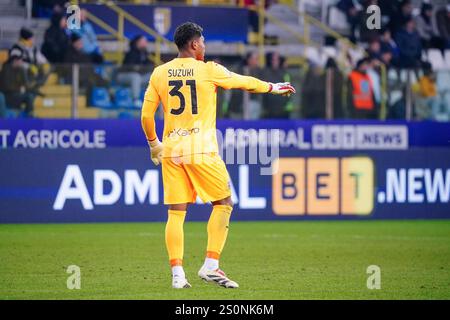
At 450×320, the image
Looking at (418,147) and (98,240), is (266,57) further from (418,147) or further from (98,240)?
(98,240)

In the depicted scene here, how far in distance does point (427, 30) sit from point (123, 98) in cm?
891

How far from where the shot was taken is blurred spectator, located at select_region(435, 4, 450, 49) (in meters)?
24.7

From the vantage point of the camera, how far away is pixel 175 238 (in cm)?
988

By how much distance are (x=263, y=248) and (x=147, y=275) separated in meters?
3.40

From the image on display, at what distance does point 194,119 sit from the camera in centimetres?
993

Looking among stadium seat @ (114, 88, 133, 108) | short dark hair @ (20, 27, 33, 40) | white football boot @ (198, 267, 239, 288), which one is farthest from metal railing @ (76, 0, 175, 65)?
white football boot @ (198, 267, 239, 288)

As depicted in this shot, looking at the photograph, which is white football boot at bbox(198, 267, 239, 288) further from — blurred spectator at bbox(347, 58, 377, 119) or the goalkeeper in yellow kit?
blurred spectator at bbox(347, 58, 377, 119)

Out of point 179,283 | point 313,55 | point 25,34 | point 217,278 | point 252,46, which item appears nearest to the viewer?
point 179,283

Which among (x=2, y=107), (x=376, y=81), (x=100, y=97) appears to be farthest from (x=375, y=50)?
(x=2, y=107)

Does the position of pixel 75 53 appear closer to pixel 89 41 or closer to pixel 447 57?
pixel 89 41

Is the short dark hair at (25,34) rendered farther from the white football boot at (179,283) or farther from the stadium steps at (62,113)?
the white football boot at (179,283)

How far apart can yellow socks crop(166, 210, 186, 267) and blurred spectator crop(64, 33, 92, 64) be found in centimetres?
1051

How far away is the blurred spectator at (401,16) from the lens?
23831 mm
